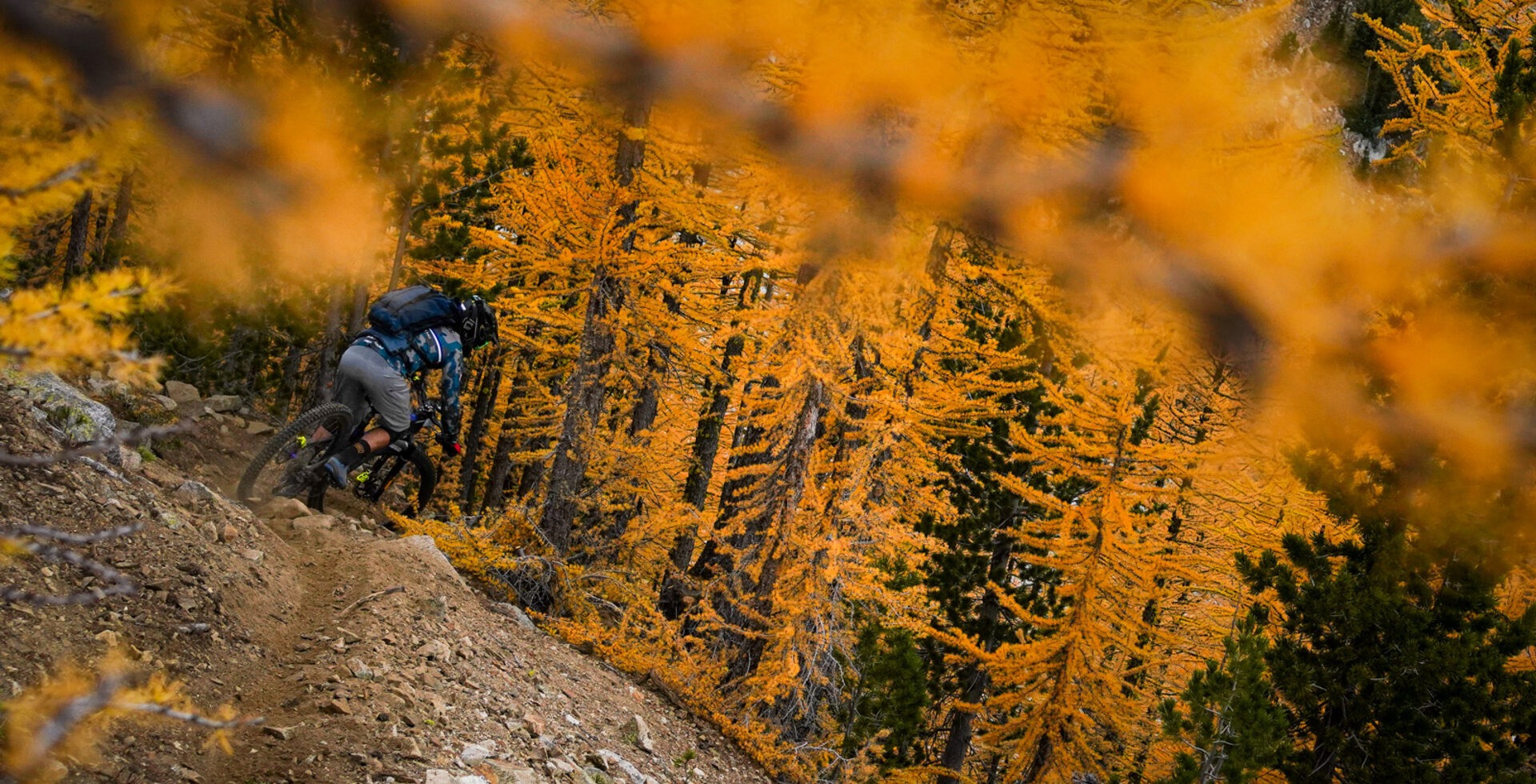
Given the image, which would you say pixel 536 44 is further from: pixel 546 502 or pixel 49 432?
pixel 546 502

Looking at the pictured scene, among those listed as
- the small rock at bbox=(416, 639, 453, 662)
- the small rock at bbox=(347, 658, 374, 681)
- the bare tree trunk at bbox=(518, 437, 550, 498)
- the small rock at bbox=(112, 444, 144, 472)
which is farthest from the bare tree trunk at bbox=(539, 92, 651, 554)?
the bare tree trunk at bbox=(518, 437, 550, 498)

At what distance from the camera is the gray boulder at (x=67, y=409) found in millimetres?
5273

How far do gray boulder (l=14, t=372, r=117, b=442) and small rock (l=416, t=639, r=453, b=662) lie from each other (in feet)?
7.54

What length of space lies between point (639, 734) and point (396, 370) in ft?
9.96

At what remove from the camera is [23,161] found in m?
1.47

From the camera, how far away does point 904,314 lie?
9.20 meters

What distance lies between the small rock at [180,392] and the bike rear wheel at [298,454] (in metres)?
3.46

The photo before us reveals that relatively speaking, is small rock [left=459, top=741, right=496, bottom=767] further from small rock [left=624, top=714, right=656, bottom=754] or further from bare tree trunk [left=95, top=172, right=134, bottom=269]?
bare tree trunk [left=95, top=172, right=134, bottom=269]

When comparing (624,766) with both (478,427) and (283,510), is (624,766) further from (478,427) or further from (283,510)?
(478,427)

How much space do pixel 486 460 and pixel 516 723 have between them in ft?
53.3

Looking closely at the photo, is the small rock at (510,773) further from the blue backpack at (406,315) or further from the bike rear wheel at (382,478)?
the bike rear wheel at (382,478)

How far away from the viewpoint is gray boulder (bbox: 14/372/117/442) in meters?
5.27

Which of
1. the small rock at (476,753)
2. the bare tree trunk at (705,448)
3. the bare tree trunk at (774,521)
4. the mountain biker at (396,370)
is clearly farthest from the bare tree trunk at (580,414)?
the small rock at (476,753)

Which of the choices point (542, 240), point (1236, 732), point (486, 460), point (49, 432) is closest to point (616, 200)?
point (542, 240)
